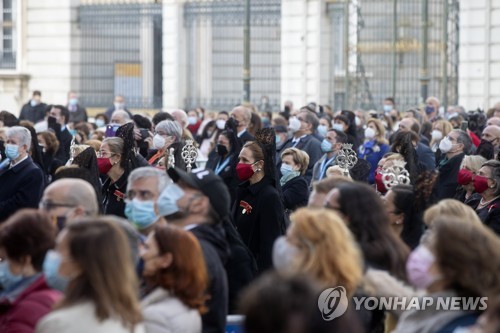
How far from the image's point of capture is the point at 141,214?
8219 mm

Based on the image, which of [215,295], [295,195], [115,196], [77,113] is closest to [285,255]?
[215,295]

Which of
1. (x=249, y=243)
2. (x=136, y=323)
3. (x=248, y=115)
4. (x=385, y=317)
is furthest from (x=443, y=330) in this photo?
(x=248, y=115)

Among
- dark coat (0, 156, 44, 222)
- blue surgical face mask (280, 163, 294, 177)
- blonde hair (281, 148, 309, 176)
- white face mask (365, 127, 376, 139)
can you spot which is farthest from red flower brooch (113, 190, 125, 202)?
white face mask (365, 127, 376, 139)

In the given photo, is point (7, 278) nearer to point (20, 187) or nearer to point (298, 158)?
point (20, 187)

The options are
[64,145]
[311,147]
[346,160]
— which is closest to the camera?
[346,160]

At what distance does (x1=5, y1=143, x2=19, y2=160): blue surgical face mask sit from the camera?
12.9 m

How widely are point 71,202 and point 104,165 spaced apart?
4662 millimetres

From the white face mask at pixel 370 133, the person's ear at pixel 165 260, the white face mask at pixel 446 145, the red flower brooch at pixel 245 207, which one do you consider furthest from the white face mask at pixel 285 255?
the white face mask at pixel 370 133

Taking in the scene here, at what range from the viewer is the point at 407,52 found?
3391 cm

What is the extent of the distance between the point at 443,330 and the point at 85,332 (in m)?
1.59

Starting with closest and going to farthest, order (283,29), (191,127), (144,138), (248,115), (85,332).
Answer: (85,332) → (144,138) → (248,115) → (191,127) → (283,29)

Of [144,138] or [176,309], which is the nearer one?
[176,309]

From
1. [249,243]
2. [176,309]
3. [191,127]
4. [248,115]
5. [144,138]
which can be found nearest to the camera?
[176,309]

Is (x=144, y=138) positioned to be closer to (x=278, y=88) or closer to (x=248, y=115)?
(x=248, y=115)
